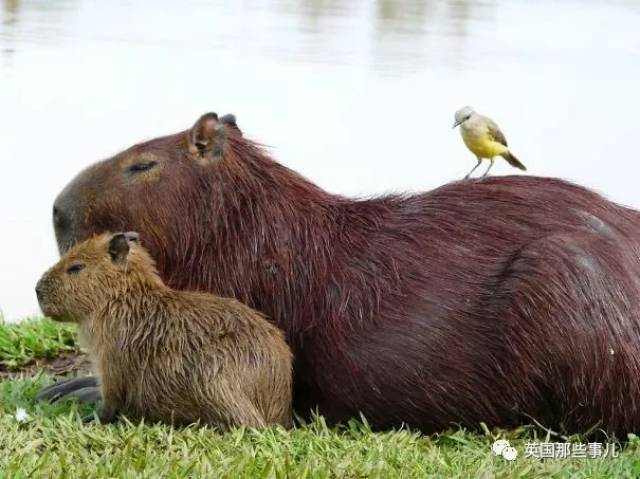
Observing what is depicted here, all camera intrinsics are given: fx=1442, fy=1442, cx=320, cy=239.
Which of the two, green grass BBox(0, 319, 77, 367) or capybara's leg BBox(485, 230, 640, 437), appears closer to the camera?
capybara's leg BBox(485, 230, 640, 437)

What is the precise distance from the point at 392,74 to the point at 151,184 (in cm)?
674

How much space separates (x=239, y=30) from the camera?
13.7m

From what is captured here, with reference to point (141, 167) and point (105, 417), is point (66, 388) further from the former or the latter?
point (141, 167)

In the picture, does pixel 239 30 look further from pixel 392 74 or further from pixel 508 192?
pixel 508 192

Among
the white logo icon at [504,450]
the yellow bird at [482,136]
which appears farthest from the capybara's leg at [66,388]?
the yellow bird at [482,136]

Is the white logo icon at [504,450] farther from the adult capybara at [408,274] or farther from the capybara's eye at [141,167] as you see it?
the capybara's eye at [141,167]

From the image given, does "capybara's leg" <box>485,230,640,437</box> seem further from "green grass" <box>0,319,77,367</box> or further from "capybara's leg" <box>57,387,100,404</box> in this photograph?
"green grass" <box>0,319,77,367</box>

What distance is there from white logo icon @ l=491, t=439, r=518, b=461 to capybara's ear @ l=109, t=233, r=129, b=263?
4.31ft

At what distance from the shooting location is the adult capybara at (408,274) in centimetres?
446

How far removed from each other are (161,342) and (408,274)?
0.83 meters

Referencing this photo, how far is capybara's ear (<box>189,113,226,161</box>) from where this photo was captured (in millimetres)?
4828

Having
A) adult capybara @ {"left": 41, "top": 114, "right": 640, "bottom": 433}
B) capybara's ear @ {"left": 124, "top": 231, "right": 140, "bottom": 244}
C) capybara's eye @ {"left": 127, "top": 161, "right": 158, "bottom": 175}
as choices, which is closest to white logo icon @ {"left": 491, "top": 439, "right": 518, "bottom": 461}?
adult capybara @ {"left": 41, "top": 114, "right": 640, "bottom": 433}

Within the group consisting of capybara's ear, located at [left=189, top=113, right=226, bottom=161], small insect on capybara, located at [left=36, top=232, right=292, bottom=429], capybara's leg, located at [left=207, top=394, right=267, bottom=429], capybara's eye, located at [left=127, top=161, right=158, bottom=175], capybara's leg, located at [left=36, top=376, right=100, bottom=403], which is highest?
capybara's ear, located at [left=189, top=113, right=226, bottom=161]

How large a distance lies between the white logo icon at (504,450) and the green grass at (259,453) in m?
0.03
